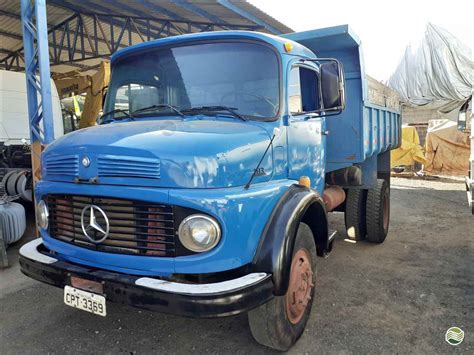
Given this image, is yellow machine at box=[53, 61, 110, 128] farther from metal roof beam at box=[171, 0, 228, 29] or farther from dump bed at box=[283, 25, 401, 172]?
dump bed at box=[283, 25, 401, 172]

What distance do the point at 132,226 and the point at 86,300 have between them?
60 cm

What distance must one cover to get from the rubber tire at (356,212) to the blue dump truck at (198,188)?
202cm

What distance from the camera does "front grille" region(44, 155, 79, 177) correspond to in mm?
2527

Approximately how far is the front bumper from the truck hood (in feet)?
1.89

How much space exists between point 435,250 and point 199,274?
4150 millimetres

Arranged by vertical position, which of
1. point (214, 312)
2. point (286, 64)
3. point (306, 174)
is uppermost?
point (286, 64)

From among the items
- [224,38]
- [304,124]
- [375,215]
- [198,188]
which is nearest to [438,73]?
[375,215]

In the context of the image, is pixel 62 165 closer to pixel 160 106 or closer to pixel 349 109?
pixel 160 106

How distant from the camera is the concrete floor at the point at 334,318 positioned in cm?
299

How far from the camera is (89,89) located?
927 cm

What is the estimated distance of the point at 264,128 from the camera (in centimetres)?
282

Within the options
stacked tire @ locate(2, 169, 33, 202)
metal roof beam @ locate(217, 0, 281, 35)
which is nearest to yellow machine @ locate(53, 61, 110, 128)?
stacked tire @ locate(2, 169, 33, 202)

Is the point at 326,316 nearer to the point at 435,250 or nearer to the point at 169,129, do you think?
the point at 169,129

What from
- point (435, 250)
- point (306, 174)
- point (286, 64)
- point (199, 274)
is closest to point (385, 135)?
point (435, 250)
